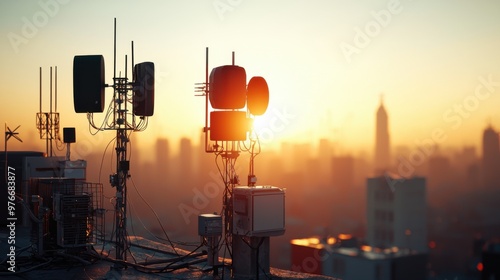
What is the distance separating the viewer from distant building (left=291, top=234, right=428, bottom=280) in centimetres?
2798

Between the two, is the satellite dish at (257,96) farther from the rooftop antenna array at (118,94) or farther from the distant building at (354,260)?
the distant building at (354,260)

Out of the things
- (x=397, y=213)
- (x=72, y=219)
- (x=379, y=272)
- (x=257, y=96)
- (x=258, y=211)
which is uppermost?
(x=257, y=96)

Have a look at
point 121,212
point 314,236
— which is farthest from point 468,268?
point 121,212

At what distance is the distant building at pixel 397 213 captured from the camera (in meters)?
23.3

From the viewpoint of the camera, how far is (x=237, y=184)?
10930 millimetres

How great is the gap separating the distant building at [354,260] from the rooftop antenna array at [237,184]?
18147mm

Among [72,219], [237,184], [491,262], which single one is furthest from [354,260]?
[72,219]

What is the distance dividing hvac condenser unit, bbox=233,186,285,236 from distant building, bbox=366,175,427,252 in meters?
13.3

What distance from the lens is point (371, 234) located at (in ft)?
83.8

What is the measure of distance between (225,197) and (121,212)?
104 inches

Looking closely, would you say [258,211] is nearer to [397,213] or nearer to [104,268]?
[104,268]

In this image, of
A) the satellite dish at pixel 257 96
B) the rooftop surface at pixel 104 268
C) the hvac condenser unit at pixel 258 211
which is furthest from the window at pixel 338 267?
the satellite dish at pixel 257 96

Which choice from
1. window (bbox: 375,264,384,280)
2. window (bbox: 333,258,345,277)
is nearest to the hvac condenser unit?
window (bbox: 375,264,384,280)

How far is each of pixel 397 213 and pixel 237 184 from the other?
649 inches
